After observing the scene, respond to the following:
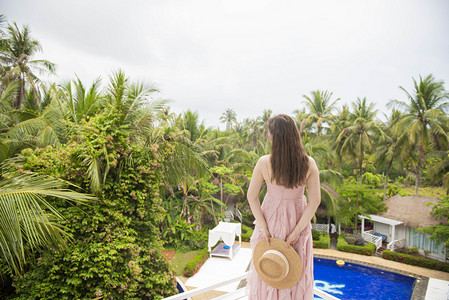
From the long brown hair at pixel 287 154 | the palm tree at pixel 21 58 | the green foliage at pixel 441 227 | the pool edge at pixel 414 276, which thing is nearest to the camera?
the long brown hair at pixel 287 154

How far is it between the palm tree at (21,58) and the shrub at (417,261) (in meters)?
16.2

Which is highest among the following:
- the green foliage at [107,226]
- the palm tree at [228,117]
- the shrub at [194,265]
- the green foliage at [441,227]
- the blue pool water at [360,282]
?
the palm tree at [228,117]

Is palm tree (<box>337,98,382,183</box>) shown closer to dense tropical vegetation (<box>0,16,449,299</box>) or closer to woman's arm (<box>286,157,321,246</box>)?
dense tropical vegetation (<box>0,16,449,299</box>)

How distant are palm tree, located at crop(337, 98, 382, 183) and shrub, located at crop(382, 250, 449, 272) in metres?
6.23

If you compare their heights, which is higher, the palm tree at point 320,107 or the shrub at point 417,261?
the palm tree at point 320,107

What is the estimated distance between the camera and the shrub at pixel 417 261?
9812 mm

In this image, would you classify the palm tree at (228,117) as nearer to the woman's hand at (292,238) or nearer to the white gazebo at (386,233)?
the white gazebo at (386,233)

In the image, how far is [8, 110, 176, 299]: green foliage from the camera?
3.27 m

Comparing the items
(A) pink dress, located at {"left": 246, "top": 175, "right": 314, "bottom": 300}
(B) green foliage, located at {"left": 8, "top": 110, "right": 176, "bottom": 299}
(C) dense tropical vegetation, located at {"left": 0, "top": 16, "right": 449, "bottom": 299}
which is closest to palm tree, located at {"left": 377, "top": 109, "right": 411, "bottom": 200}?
(C) dense tropical vegetation, located at {"left": 0, "top": 16, "right": 449, "bottom": 299}

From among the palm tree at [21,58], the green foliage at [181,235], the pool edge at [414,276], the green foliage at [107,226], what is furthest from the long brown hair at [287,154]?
the green foliage at [181,235]

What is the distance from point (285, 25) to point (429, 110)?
364 inches

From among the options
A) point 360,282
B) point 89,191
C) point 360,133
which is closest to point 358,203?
point 360,282

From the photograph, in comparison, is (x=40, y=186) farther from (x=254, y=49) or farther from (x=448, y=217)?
(x=254, y=49)

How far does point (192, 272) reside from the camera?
341 inches
